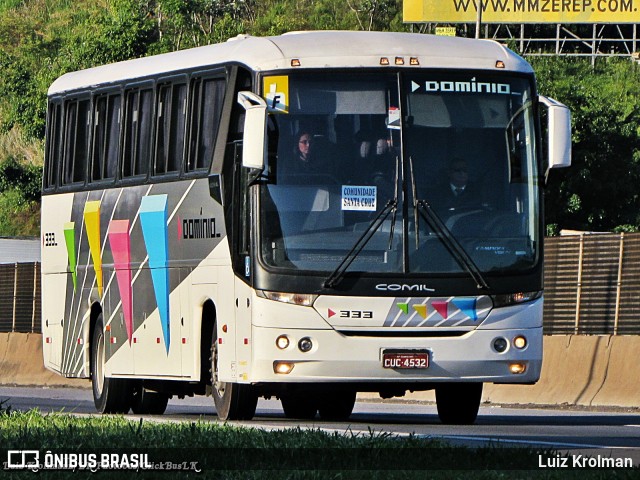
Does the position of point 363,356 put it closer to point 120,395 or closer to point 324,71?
point 324,71

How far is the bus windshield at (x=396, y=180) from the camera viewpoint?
610 inches

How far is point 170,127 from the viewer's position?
18.2 metres

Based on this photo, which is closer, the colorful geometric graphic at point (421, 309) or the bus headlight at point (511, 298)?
the colorful geometric graphic at point (421, 309)

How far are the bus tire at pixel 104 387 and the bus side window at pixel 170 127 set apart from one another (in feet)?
9.41

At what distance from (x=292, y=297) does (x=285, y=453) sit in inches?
177

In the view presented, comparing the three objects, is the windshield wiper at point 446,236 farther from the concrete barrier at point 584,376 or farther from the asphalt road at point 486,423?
the concrete barrier at point 584,376

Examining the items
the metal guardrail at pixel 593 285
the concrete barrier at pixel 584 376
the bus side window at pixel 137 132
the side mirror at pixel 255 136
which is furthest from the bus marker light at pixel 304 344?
the metal guardrail at pixel 593 285

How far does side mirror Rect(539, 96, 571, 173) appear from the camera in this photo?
15438 mm

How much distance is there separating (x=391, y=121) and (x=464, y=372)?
242 centimetres

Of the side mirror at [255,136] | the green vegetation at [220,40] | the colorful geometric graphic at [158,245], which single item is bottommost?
the colorful geometric graphic at [158,245]

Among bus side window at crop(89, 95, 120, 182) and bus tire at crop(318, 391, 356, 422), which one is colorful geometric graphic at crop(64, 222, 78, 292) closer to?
bus side window at crop(89, 95, 120, 182)

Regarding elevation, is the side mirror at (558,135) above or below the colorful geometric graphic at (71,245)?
above

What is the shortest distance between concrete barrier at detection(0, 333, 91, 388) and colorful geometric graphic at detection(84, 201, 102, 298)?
1200 centimetres

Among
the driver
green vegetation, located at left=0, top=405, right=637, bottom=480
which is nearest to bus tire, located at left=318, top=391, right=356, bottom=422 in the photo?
the driver
